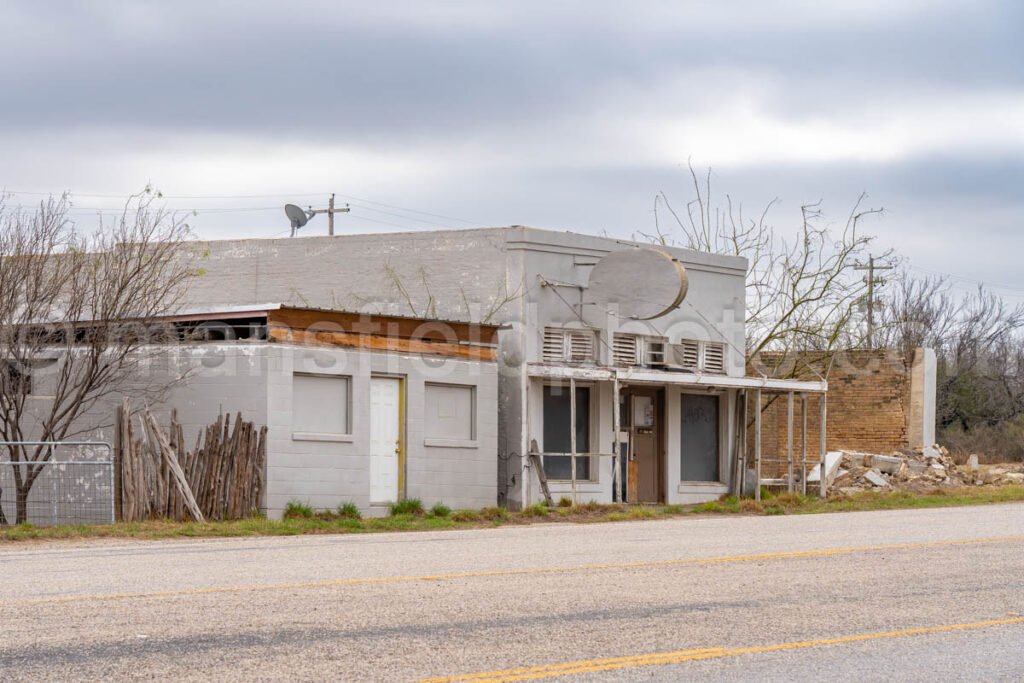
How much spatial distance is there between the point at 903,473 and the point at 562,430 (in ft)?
38.2

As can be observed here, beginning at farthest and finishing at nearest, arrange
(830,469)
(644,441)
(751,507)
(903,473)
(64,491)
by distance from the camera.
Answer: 1. (903,473)
2. (830,469)
3. (644,441)
4. (751,507)
5. (64,491)

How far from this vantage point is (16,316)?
21734mm

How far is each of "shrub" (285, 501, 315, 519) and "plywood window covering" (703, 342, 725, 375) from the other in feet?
35.3

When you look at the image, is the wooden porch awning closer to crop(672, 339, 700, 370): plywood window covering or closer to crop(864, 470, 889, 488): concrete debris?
crop(672, 339, 700, 370): plywood window covering

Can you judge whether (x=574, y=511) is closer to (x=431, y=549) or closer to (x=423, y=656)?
(x=431, y=549)

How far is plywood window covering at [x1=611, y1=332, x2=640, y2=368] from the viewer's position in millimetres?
27486

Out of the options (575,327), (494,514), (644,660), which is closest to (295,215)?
(575,327)

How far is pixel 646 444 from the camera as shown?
28.6 metres

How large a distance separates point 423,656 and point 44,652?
2.10 meters

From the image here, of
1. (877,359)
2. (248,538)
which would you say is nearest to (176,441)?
(248,538)

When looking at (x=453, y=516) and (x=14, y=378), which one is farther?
(x=453, y=516)

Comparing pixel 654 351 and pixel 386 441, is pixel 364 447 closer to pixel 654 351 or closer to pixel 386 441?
pixel 386 441

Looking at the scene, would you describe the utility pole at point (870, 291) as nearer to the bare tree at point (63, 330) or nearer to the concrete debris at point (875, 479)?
the concrete debris at point (875, 479)

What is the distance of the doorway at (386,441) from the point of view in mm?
23141
